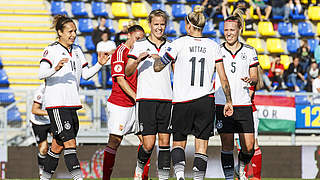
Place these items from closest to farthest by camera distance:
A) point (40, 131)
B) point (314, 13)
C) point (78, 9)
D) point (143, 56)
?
point (143, 56), point (40, 131), point (78, 9), point (314, 13)

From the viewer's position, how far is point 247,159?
1016 centimetres

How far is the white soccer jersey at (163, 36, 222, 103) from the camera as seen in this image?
8609mm

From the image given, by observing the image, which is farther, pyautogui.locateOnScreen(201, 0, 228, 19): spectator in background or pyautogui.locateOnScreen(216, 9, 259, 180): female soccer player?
pyautogui.locateOnScreen(201, 0, 228, 19): spectator in background

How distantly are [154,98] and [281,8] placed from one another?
1303 centimetres

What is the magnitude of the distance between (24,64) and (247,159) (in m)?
10.9

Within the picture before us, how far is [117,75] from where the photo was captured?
9828 millimetres

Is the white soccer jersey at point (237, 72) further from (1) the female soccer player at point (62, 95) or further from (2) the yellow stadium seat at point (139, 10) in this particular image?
(2) the yellow stadium seat at point (139, 10)

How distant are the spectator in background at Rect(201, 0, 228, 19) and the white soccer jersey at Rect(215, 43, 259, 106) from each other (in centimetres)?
1069

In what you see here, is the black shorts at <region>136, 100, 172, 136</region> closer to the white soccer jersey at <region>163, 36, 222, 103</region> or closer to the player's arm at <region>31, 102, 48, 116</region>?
the white soccer jersey at <region>163, 36, 222, 103</region>

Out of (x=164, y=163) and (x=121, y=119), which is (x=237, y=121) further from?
(x=121, y=119)

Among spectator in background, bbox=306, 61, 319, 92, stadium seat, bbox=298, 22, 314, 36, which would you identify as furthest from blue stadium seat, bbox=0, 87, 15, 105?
stadium seat, bbox=298, 22, 314, 36

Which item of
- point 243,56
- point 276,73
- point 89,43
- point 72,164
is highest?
point 89,43

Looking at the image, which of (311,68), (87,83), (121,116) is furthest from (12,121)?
(311,68)

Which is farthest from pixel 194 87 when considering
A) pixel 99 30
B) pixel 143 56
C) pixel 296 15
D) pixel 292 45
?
pixel 296 15
